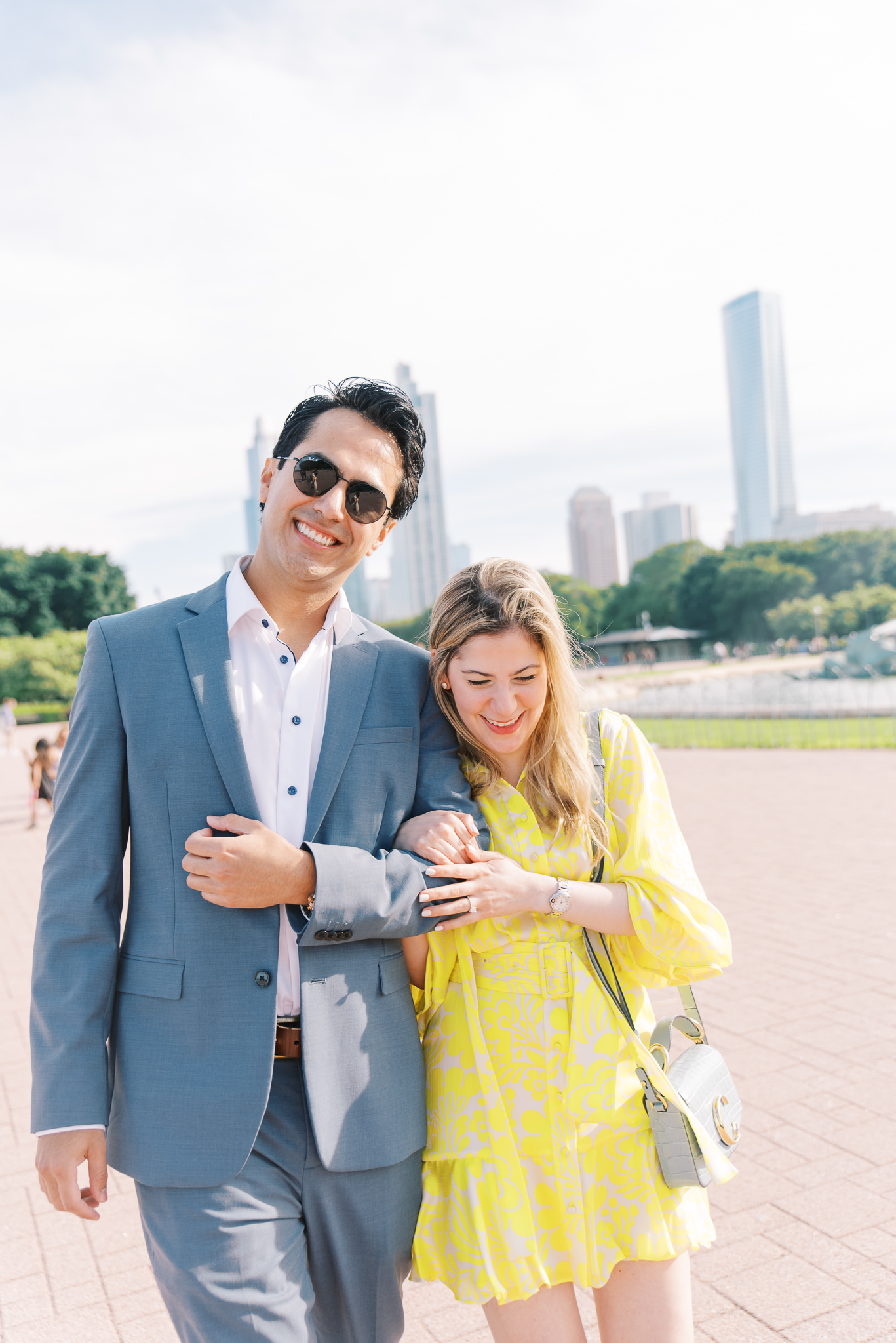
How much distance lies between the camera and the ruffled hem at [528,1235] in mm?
1854

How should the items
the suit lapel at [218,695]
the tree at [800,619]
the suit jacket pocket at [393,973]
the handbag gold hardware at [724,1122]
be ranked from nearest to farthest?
1. the suit lapel at [218,695]
2. the suit jacket pocket at [393,973]
3. the handbag gold hardware at [724,1122]
4. the tree at [800,619]

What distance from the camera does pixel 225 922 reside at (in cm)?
180

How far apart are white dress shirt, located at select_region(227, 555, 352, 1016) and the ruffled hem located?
0.51 metres

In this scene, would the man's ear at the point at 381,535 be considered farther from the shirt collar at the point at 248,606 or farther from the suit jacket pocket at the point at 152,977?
the suit jacket pocket at the point at 152,977

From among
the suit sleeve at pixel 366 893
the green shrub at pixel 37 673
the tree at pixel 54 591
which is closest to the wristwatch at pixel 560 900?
the suit sleeve at pixel 366 893

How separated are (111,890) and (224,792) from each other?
28cm

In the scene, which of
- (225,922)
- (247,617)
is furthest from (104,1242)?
(247,617)

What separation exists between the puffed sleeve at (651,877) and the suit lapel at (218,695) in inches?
30.9

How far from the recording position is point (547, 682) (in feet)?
7.14

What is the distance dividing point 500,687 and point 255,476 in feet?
21.9

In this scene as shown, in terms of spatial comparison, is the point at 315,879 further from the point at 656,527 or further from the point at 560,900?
the point at 656,527

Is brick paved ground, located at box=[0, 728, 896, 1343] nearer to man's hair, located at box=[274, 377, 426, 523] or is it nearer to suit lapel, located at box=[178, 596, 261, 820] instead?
suit lapel, located at box=[178, 596, 261, 820]

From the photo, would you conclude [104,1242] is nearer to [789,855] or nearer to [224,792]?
[224,792]

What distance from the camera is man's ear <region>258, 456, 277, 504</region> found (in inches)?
85.9
